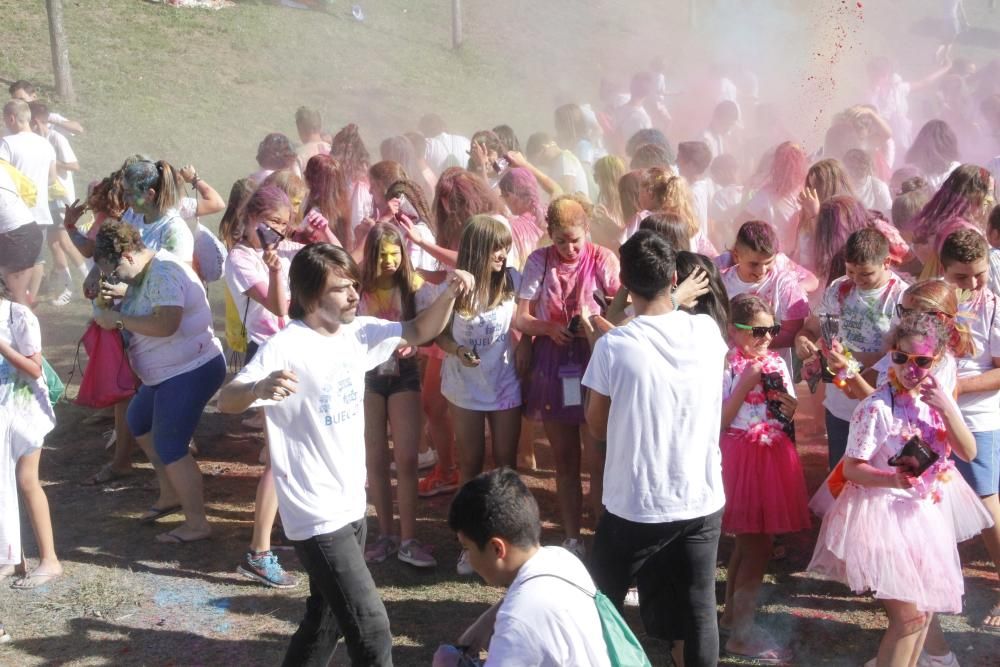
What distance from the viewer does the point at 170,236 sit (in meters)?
5.98

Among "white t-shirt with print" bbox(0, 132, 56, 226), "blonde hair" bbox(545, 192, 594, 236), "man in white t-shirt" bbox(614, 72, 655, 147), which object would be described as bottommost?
"blonde hair" bbox(545, 192, 594, 236)

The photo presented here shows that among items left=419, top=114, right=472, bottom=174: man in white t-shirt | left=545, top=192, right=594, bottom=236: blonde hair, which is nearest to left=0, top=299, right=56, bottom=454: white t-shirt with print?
left=545, top=192, right=594, bottom=236: blonde hair

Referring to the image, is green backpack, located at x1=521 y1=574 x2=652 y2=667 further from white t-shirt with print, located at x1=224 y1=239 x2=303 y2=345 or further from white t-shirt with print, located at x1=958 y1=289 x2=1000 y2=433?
white t-shirt with print, located at x1=224 y1=239 x2=303 y2=345

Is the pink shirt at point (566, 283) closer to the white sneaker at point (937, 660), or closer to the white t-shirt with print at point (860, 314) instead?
the white t-shirt with print at point (860, 314)

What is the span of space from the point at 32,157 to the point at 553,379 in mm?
6831

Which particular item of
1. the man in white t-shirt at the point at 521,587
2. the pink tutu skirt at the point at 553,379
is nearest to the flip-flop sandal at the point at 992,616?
the pink tutu skirt at the point at 553,379

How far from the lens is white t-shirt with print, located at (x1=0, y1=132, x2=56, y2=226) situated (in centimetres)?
966

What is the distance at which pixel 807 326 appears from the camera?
5.14 metres

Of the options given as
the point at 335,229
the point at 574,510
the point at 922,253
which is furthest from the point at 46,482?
the point at 922,253

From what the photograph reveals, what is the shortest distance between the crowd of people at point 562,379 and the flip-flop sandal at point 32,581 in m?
0.02

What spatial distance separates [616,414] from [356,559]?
3.44ft

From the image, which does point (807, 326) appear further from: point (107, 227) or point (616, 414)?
point (107, 227)

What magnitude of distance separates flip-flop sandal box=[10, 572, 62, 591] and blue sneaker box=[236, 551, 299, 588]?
96 cm

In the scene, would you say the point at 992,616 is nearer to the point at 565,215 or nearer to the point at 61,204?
the point at 565,215
